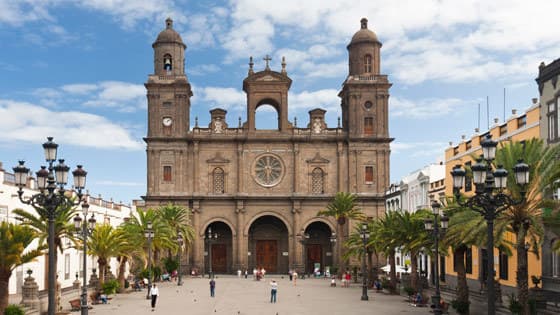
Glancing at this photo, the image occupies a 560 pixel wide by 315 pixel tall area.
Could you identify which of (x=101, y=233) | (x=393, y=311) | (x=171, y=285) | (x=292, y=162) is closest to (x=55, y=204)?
(x=393, y=311)

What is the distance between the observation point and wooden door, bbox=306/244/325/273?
3059 inches

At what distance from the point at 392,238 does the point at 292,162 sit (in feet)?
102

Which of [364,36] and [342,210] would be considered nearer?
[342,210]

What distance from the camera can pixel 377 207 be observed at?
74.9 m

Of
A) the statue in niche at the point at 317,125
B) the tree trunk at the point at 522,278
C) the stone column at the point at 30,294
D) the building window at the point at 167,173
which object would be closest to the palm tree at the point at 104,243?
the stone column at the point at 30,294

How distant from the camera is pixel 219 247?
7756cm

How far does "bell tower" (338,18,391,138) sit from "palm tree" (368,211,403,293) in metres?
22.6

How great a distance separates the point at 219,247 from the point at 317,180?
43.6 ft

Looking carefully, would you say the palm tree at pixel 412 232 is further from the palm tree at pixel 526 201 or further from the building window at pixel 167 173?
the building window at pixel 167 173

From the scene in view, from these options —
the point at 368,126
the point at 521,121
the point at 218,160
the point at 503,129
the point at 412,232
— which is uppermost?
the point at 368,126

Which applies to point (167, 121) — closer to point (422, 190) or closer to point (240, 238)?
point (240, 238)

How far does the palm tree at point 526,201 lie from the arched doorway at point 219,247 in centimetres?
5222

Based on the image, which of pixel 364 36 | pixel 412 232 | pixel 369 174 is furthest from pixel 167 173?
pixel 412 232

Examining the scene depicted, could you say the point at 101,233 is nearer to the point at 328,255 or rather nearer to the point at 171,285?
the point at 171,285
